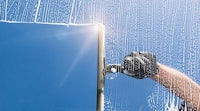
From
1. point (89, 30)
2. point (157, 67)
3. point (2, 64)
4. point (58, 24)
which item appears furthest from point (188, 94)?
point (2, 64)

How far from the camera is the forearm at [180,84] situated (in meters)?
1.45

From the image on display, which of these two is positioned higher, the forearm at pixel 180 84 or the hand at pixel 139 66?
the hand at pixel 139 66

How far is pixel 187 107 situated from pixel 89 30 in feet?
2.15

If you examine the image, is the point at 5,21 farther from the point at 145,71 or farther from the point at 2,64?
the point at 145,71

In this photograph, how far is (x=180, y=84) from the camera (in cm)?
147

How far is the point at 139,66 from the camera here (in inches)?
59.7

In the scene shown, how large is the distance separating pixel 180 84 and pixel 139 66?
192 mm

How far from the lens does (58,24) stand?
6.29 feet

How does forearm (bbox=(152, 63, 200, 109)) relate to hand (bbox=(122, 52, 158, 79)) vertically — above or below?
below

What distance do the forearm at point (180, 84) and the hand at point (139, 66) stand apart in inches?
1.8

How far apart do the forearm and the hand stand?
0.04 m

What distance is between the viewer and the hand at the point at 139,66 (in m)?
1.50

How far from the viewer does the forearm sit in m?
1.45

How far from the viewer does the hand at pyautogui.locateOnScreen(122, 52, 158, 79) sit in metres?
1.50
